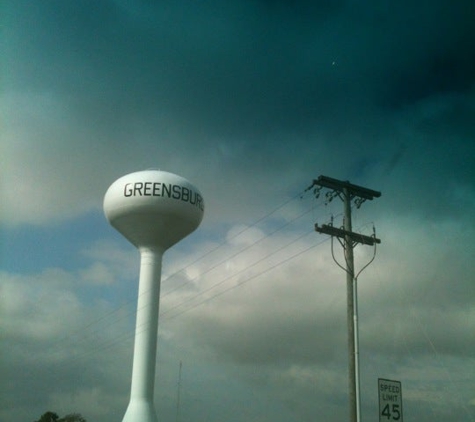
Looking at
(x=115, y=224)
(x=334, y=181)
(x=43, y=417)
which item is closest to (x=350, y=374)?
(x=334, y=181)

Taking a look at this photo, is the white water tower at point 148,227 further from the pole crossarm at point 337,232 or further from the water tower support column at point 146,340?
the pole crossarm at point 337,232

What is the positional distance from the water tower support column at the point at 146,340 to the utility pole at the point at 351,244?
15.9 meters

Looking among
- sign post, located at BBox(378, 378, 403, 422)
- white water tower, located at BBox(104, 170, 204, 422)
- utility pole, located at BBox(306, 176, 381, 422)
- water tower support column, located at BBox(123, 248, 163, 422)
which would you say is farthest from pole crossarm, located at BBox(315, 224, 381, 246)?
water tower support column, located at BBox(123, 248, 163, 422)

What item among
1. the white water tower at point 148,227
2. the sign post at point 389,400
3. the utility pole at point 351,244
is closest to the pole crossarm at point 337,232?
the utility pole at point 351,244

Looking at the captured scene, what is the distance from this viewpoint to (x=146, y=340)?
34031mm

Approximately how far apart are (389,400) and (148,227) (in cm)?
2253

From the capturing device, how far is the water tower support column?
107 ft

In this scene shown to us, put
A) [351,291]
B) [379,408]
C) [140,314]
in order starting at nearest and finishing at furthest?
[379,408], [351,291], [140,314]

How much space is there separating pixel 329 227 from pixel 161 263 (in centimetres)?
1733

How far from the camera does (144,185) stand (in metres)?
34.0

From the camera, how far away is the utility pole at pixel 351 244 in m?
17.8

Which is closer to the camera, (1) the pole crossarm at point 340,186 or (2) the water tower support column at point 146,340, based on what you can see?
(1) the pole crossarm at point 340,186

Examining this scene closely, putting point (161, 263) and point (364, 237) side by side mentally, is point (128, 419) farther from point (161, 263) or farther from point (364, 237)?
point (364, 237)

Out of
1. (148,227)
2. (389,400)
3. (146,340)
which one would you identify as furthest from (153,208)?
(389,400)
